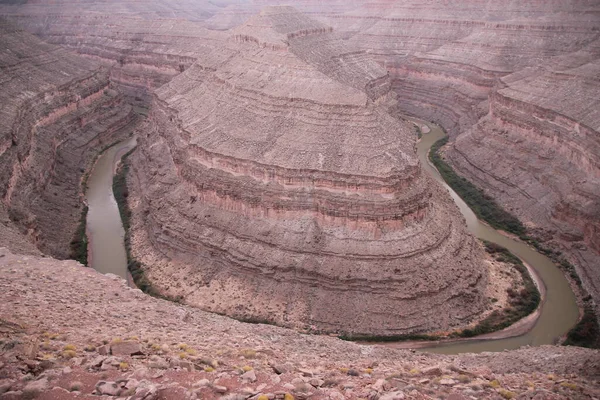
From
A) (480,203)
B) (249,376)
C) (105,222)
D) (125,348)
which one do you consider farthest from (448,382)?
(105,222)

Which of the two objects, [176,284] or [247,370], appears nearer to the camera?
[247,370]

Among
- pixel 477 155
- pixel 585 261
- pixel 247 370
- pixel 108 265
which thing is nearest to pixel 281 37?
pixel 477 155

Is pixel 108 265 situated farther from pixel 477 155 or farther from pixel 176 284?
pixel 477 155

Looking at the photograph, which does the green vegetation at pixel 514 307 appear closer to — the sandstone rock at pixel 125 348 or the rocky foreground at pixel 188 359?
the rocky foreground at pixel 188 359

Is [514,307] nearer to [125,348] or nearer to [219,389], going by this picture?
[219,389]

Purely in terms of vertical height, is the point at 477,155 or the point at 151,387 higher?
the point at 477,155

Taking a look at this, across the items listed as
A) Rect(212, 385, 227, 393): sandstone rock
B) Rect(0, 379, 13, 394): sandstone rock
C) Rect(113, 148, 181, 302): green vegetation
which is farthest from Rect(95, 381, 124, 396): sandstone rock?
Rect(113, 148, 181, 302): green vegetation

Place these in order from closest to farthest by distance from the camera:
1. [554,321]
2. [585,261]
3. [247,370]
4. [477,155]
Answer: [247,370] → [554,321] → [585,261] → [477,155]
